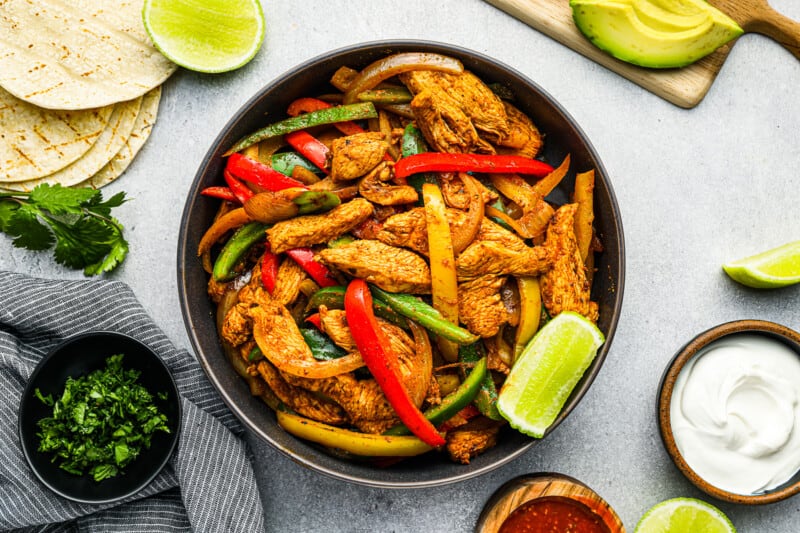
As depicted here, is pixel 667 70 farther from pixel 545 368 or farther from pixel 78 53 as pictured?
pixel 78 53

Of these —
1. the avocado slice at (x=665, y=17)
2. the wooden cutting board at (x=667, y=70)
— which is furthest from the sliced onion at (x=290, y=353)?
the avocado slice at (x=665, y=17)

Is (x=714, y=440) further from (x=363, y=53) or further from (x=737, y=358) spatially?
(x=363, y=53)

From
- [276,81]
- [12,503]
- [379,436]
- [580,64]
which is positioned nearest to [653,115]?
[580,64]

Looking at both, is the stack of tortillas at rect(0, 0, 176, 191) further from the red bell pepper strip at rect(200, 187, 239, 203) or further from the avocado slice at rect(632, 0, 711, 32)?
the avocado slice at rect(632, 0, 711, 32)

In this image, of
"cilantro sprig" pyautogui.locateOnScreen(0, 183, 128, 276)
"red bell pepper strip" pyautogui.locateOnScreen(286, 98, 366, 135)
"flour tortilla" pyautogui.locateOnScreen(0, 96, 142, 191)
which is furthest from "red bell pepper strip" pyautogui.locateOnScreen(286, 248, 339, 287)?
Result: "flour tortilla" pyautogui.locateOnScreen(0, 96, 142, 191)

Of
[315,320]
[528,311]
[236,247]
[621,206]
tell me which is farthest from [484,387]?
[621,206]
